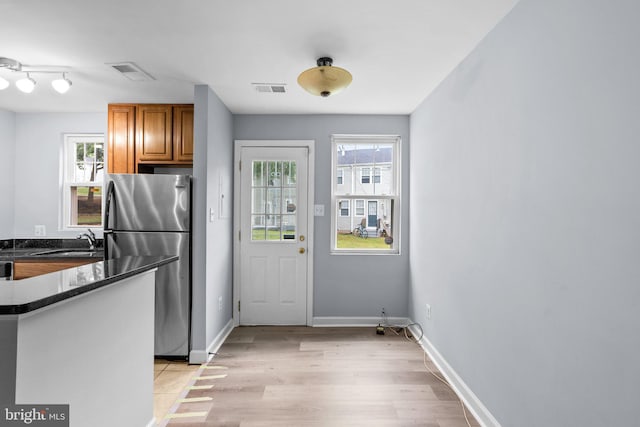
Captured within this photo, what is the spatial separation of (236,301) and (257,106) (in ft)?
7.36

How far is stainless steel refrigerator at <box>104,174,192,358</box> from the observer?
127 inches

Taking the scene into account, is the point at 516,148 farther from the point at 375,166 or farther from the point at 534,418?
the point at 375,166

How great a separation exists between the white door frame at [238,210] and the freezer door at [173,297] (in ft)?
3.19

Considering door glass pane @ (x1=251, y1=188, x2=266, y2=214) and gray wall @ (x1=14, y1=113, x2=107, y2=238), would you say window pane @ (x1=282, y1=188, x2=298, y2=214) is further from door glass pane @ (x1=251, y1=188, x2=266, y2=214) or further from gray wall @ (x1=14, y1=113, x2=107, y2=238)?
gray wall @ (x1=14, y1=113, x2=107, y2=238)

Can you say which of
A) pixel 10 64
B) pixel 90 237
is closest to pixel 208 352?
pixel 90 237

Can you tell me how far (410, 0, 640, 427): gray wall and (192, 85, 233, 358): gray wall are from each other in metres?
2.15

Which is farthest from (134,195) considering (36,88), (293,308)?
(293,308)

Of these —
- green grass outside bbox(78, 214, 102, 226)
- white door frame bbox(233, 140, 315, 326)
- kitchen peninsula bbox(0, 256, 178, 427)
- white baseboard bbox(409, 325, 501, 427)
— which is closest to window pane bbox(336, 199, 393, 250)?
white door frame bbox(233, 140, 315, 326)

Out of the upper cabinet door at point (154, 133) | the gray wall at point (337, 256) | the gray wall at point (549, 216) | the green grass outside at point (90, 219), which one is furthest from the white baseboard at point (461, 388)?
the green grass outside at point (90, 219)

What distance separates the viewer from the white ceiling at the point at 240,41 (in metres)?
2.04

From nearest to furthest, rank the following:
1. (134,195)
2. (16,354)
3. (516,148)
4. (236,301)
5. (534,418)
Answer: (16,354), (534,418), (516,148), (134,195), (236,301)

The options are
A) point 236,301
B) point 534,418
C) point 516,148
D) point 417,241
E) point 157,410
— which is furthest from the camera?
point 236,301

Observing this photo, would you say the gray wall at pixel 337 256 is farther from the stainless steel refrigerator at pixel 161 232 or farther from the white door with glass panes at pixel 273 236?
the stainless steel refrigerator at pixel 161 232

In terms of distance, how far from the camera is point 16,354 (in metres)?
1.19
